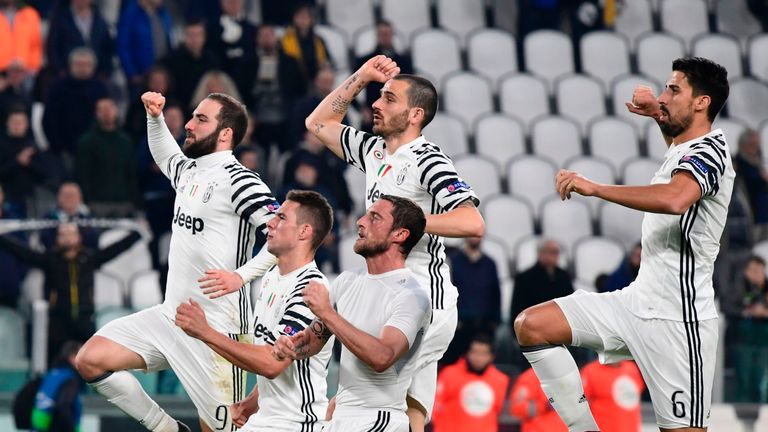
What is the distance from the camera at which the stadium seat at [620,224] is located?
1405 centimetres

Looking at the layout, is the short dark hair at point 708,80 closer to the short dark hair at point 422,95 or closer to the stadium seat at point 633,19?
the short dark hair at point 422,95

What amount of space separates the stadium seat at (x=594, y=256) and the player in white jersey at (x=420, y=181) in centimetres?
613

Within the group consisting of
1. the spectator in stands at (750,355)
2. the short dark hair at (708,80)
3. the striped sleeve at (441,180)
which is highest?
the short dark hair at (708,80)

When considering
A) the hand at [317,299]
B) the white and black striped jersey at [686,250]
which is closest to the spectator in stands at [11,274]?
the hand at [317,299]

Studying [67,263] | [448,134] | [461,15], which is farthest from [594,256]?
[67,263]

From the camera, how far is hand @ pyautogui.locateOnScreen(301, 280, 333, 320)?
583cm

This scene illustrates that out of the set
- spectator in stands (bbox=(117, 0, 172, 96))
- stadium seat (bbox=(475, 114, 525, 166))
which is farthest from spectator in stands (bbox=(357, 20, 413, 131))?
spectator in stands (bbox=(117, 0, 172, 96))

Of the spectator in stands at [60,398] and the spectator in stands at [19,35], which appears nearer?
the spectator in stands at [60,398]

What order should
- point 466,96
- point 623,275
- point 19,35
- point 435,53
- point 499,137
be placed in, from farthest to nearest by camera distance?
point 435,53
point 466,96
point 499,137
point 19,35
point 623,275

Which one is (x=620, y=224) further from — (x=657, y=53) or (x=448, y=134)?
(x=657, y=53)

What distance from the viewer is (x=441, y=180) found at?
6785mm

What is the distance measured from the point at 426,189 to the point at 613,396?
4.30m

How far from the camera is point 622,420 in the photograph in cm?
1051

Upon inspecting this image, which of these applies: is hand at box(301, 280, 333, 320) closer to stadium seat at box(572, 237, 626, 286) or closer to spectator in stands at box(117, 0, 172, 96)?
stadium seat at box(572, 237, 626, 286)
